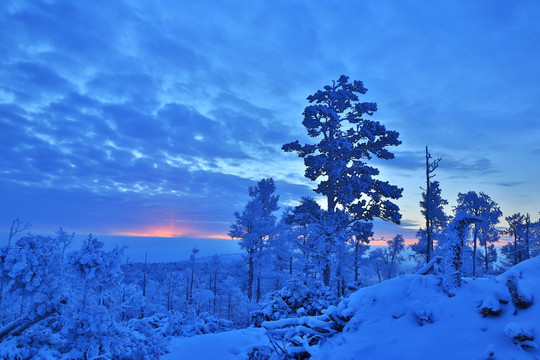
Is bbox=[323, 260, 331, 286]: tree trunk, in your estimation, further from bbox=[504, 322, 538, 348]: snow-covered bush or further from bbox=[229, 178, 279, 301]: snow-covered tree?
bbox=[504, 322, 538, 348]: snow-covered bush

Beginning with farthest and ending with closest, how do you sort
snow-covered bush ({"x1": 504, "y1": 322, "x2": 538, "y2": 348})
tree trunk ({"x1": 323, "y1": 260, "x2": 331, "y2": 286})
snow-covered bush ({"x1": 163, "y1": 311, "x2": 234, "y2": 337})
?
tree trunk ({"x1": 323, "y1": 260, "x2": 331, "y2": 286}) < snow-covered bush ({"x1": 163, "y1": 311, "x2": 234, "y2": 337}) < snow-covered bush ({"x1": 504, "y1": 322, "x2": 538, "y2": 348})

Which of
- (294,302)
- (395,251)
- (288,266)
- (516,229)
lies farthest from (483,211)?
(294,302)

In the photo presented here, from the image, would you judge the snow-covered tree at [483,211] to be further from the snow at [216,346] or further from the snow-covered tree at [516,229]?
the snow at [216,346]

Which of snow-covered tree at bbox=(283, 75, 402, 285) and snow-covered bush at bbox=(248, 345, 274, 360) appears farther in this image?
snow-covered tree at bbox=(283, 75, 402, 285)

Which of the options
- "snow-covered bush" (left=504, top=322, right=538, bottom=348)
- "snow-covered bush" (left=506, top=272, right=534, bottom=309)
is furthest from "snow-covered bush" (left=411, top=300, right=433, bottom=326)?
"snow-covered bush" (left=506, top=272, right=534, bottom=309)

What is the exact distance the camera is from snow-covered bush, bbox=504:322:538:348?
3.69 m

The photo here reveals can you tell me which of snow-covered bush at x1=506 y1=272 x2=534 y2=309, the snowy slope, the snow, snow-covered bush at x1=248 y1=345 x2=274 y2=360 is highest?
snow-covered bush at x1=506 y1=272 x2=534 y2=309

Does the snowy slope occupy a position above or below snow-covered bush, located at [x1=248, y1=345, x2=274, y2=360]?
above

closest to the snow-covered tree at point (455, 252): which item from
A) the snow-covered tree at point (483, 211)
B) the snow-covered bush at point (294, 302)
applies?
the snow-covered bush at point (294, 302)

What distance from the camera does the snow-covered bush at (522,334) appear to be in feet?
12.1

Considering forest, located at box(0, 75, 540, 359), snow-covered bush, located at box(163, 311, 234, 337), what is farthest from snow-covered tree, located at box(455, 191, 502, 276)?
snow-covered bush, located at box(163, 311, 234, 337)

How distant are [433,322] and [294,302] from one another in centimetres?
884

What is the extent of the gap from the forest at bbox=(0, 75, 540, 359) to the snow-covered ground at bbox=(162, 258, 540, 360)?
0.22 metres

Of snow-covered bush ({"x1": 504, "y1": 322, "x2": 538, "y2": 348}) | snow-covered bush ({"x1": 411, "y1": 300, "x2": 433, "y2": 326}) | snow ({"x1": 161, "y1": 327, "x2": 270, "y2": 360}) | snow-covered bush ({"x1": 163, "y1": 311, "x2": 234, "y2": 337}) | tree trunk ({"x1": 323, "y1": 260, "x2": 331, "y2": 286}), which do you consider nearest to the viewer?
snow-covered bush ({"x1": 504, "y1": 322, "x2": 538, "y2": 348})
